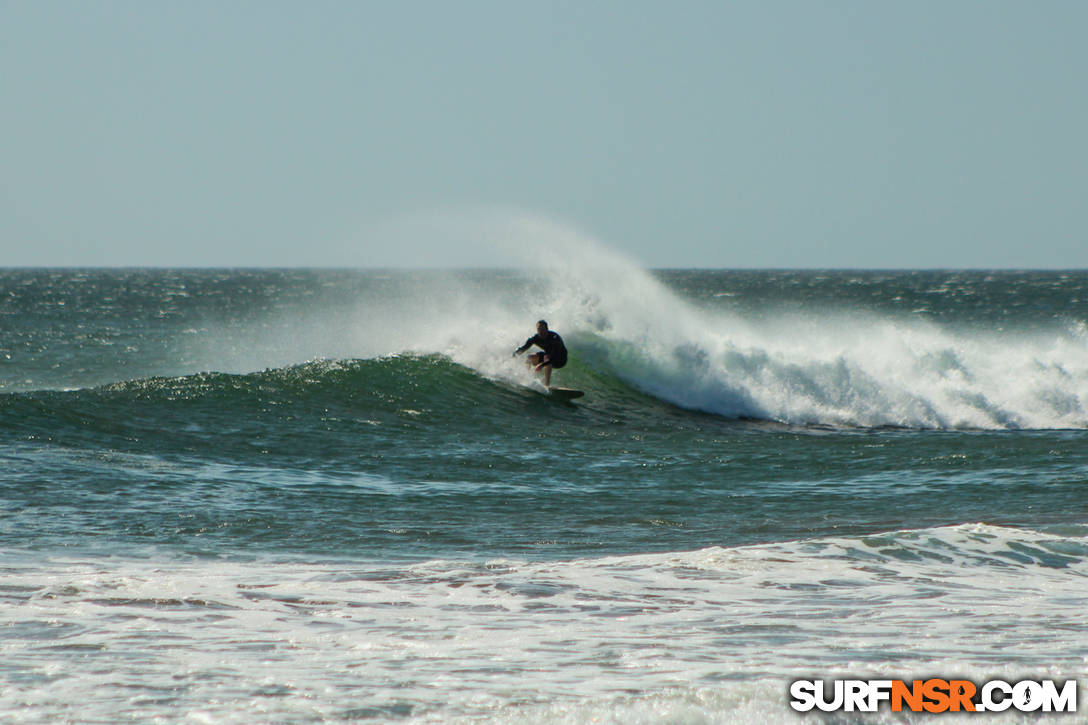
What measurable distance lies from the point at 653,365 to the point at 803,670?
14.7 m

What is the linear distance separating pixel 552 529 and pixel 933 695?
4403 mm

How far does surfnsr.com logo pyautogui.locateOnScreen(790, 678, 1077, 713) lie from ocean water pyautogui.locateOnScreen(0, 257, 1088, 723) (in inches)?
4.1

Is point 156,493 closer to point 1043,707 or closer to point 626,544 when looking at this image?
point 626,544

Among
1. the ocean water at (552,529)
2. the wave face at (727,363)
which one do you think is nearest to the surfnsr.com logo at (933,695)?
the ocean water at (552,529)

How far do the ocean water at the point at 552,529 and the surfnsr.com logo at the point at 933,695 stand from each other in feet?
0.34

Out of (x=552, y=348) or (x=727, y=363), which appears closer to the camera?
(x=552, y=348)

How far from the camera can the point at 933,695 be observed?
4426 millimetres

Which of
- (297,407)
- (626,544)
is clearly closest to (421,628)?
(626,544)

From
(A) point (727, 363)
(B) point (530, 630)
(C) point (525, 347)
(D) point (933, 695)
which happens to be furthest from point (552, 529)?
(A) point (727, 363)

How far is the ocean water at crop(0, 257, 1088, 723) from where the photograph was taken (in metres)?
4.67

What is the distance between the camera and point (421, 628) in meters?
5.48

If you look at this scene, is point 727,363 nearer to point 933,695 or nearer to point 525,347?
point 525,347

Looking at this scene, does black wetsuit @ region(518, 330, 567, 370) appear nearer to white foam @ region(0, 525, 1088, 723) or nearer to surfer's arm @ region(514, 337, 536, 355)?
surfer's arm @ region(514, 337, 536, 355)

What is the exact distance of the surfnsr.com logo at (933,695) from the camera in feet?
14.1
